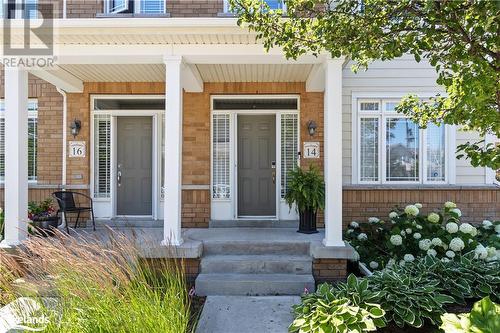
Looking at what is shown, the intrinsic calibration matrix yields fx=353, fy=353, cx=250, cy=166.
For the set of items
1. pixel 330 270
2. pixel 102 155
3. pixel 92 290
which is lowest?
pixel 330 270

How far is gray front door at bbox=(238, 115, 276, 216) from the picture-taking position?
22.1 feet

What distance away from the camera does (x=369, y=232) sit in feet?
20.3

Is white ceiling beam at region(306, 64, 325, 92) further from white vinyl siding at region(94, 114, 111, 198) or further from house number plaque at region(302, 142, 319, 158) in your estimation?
white vinyl siding at region(94, 114, 111, 198)

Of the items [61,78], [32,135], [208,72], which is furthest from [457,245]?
[32,135]

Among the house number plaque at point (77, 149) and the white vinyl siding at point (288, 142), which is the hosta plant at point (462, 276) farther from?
the house number plaque at point (77, 149)

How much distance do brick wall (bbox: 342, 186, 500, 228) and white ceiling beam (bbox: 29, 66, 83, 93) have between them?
5239 mm

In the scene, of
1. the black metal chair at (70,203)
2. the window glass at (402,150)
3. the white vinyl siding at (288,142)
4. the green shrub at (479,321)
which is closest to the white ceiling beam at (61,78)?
the black metal chair at (70,203)

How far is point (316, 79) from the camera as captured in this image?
19.0 feet

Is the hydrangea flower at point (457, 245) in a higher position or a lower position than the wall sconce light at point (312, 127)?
lower

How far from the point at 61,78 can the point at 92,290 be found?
4.41m

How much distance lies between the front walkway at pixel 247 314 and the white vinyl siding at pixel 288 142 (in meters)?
2.84

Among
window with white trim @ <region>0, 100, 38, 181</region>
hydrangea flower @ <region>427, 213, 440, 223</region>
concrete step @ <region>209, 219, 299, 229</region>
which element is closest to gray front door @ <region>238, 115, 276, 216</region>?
concrete step @ <region>209, 219, 299, 229</region>

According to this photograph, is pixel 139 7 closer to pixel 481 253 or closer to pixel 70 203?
pixel 70 203

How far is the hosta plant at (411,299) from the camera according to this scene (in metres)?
3.21
